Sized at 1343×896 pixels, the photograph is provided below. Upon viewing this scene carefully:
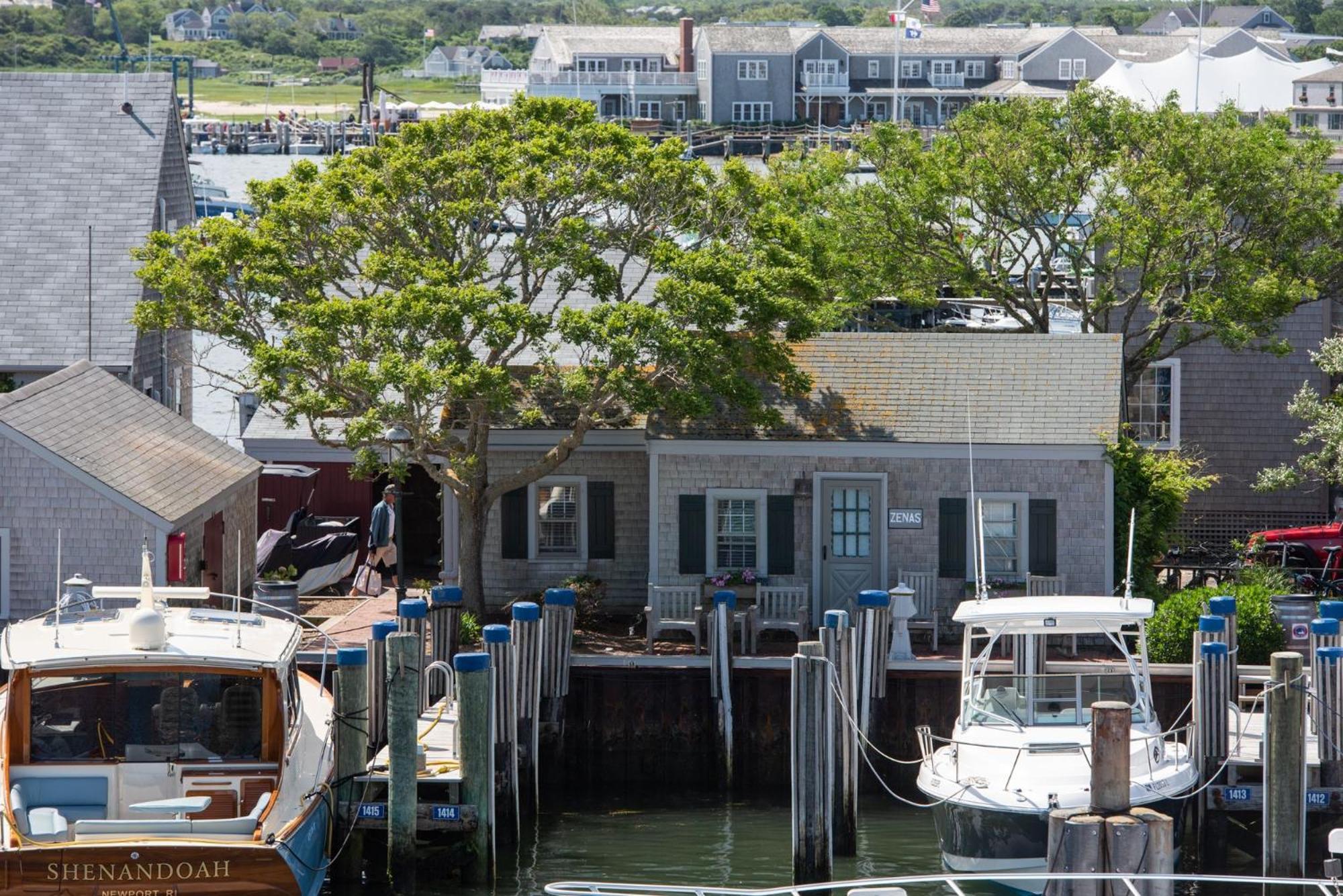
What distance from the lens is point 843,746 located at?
71.9 feet

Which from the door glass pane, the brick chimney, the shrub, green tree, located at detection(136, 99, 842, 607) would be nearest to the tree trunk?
green tree, located at detection(136, 99, 842, 607)

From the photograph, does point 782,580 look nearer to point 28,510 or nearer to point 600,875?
point 600,875

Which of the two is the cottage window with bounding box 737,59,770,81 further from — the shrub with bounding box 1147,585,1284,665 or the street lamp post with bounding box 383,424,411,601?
the shrub with bounding box 1147,585,1284,665

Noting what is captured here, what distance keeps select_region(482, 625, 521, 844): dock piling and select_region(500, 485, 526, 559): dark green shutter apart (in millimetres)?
6379

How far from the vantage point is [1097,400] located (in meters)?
27.7

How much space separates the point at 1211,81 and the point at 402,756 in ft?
202

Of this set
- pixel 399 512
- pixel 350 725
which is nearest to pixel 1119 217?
pixel 399 512

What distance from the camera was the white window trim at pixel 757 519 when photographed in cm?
2770

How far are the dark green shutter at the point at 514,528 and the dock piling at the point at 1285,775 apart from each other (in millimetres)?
12173

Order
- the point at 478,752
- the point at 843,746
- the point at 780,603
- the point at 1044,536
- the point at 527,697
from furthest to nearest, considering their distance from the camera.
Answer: the point at 1044,536 → the point at 780,603 → the point at 527,697 → the point at 843,746 → the point at 478,752

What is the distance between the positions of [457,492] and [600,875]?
7.36 m

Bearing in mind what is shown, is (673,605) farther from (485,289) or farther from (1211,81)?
(1211,81)

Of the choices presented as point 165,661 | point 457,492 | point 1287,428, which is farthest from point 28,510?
point 1287,428

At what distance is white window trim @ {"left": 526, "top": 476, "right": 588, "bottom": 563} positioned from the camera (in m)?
29.0
